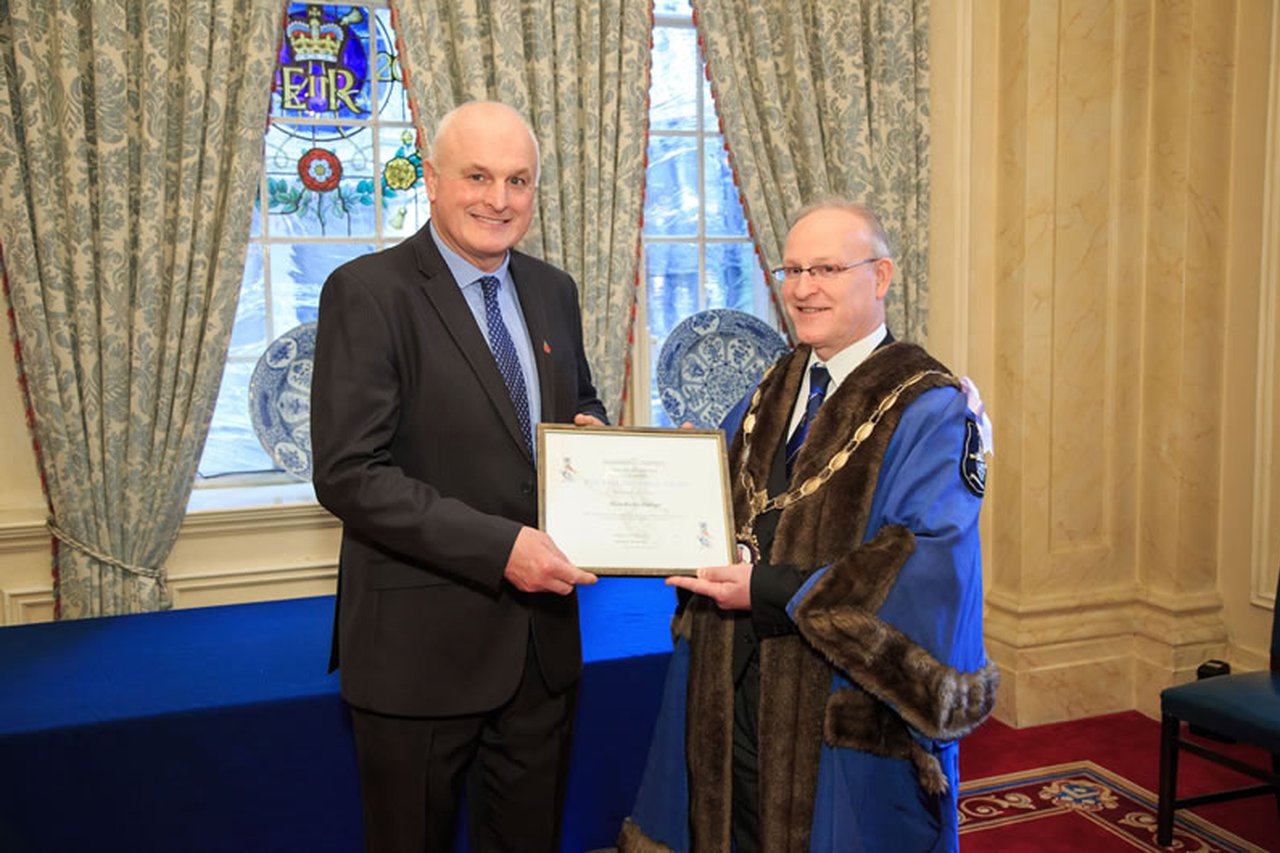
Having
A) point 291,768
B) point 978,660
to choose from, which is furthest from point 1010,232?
point 291,768

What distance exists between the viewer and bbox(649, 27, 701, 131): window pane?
436cm

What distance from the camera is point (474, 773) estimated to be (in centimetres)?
210

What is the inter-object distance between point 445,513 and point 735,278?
2886mm

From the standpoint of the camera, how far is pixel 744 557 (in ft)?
6.37

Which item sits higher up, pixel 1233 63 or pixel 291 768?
pixel 1233 63

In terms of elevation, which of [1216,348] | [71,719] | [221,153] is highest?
[221,153]

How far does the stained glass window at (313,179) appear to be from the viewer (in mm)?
3906

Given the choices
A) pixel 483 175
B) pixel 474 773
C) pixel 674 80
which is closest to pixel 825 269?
pixel 483 175

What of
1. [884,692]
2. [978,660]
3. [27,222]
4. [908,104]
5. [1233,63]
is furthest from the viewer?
[908,104]

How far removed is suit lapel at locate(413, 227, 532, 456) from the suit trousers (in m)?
0.44

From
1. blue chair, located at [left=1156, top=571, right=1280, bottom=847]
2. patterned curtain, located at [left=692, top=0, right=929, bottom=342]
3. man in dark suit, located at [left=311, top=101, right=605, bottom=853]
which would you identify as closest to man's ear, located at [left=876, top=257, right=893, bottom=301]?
man in dark suit, located at [left=311, top=101, right=605, bottom=853]

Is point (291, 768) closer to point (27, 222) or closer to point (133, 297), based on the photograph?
point (133, 297)

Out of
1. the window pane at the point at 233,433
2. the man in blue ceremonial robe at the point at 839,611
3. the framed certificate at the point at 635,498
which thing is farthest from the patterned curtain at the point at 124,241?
the man in blue ceremonial robe at the point at 839,611

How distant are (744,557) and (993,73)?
286 centimetres
